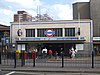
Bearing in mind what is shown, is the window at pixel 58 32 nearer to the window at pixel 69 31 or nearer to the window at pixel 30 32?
the window at pixel 69 31

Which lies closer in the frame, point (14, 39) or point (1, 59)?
point (1, 59)

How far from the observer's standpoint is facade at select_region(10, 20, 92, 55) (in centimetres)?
6066

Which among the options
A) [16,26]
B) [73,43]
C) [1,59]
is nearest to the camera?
[1,59]

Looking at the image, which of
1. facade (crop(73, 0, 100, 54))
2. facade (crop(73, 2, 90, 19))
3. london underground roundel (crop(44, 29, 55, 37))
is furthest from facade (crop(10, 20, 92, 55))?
facade (crop(73, 2, 90, 19))

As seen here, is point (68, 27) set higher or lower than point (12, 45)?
higher

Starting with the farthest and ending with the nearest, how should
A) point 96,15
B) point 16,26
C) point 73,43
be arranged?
point 96,15 → point 16,26 → point 73,43

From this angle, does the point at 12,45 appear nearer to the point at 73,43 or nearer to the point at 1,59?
the point at 73,43

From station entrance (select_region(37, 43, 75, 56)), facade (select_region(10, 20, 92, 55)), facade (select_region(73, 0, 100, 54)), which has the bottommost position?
station entrance (select_region(37, 43, 75, 56))

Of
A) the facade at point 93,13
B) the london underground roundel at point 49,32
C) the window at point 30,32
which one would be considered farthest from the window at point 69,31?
the window at point 30,32

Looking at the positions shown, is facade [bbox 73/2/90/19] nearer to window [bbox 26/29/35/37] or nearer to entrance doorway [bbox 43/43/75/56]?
entrance doorway [bbox 43/43/75/56]

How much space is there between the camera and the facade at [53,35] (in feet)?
199

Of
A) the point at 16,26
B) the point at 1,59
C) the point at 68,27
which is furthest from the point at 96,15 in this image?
the point at 1,59

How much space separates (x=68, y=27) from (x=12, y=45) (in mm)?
12500

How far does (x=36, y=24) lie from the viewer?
2494 inches
